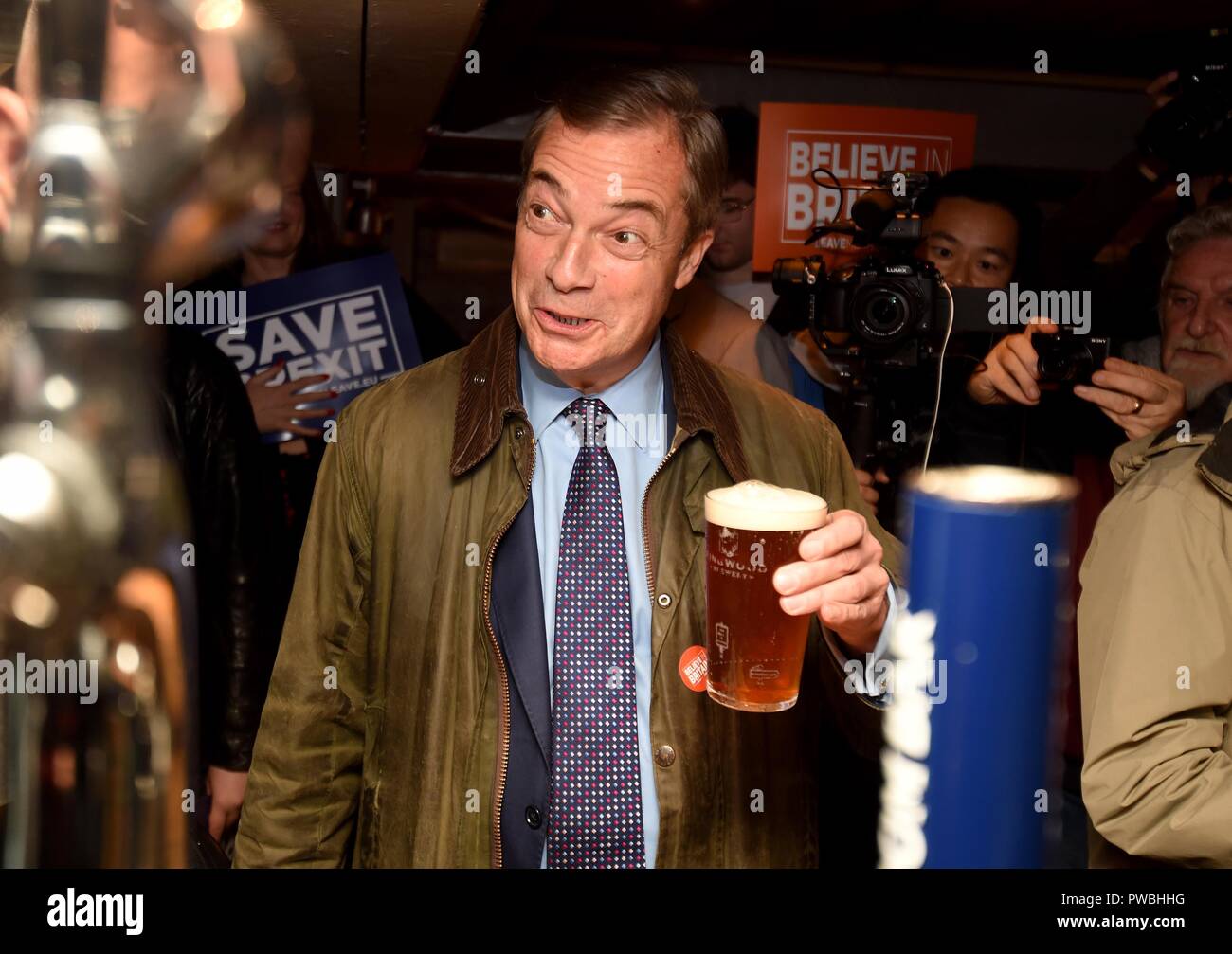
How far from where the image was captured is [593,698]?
1.27 metres

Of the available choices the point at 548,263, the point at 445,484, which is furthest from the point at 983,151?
the point at 445,484

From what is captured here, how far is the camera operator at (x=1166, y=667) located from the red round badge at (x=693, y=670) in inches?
17.4

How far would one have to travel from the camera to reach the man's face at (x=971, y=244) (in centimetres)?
188

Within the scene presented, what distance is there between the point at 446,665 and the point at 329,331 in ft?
2.93

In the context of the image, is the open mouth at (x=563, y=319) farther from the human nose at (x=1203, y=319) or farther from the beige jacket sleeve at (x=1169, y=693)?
the human nose at (x=1203, y=319)

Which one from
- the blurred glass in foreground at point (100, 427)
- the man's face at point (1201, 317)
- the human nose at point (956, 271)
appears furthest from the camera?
the human nose at point (956, 271)

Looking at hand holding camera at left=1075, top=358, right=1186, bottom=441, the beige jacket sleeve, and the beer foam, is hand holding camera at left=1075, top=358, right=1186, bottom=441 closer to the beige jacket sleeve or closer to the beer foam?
the beige jacket sleeve

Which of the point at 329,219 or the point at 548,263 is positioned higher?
the point at 329,219

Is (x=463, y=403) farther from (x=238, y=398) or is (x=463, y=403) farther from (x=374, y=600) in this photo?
(x=238, y=398)

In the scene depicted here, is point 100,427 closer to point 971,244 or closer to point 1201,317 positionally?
point 971,244

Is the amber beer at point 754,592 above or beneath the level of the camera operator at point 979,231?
beneath

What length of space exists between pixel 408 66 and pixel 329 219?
35cm

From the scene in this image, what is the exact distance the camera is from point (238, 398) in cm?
175

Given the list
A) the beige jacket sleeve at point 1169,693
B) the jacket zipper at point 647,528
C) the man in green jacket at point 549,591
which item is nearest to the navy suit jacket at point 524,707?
the man in green jacket at point 549,591
